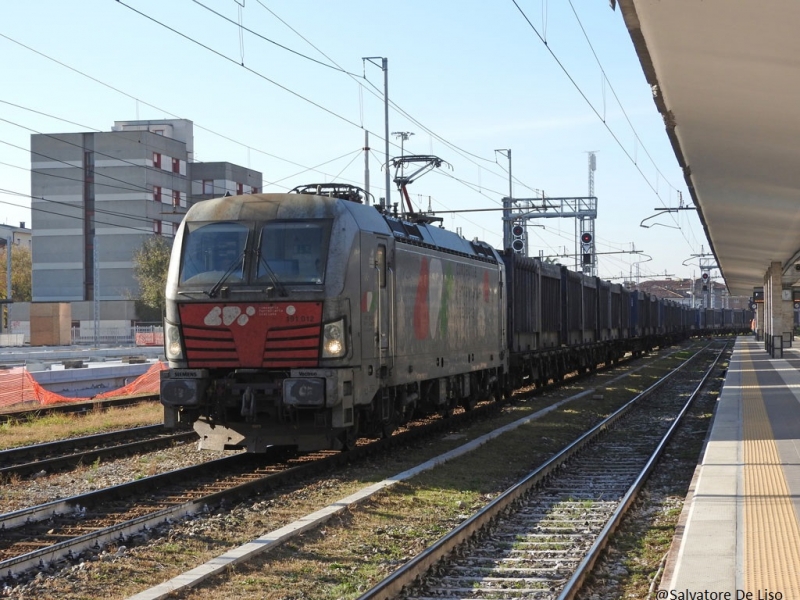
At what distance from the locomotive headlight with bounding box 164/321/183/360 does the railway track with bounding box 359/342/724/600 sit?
4.62 m

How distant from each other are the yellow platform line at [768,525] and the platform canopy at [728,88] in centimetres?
449

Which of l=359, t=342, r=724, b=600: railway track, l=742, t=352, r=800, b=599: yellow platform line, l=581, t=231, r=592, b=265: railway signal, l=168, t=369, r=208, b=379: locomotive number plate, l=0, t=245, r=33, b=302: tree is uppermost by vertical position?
l=0, t=245, r=33, b=302: tree

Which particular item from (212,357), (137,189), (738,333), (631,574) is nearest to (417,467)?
(212,357)

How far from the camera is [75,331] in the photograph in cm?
7025

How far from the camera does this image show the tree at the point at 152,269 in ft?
236

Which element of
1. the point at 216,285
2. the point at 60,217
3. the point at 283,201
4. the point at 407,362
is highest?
the point at 60,217

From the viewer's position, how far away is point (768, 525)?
8.59 metres

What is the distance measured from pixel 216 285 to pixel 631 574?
21.4 ft

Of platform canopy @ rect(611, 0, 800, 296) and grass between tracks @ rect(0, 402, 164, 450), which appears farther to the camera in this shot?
grass between tracks @ rect(0, 402, 164, 450)

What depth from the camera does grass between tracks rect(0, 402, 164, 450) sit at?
16.3m

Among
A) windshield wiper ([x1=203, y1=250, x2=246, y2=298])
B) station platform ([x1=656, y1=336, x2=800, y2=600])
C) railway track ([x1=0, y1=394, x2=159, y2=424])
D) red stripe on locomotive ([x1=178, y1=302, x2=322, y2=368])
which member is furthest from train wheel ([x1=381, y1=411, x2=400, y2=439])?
railway track ([x1=0, y1=394, x2=159, y2=424])

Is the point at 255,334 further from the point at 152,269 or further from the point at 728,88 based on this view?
the point at 152,269

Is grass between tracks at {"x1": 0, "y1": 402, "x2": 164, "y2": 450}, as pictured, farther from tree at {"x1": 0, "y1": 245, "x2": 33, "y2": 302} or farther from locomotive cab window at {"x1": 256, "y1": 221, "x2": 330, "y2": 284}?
tree at {"x1": 0, "y1": 245, "x2": 33, "y2": 302}

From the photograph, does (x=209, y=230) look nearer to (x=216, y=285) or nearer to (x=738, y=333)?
(x=216, y=285)
